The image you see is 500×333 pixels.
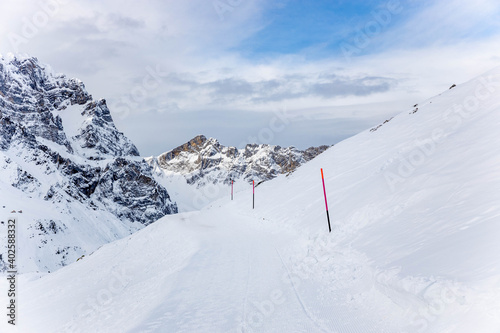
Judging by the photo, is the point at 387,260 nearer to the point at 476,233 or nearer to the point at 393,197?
the point at 476,233

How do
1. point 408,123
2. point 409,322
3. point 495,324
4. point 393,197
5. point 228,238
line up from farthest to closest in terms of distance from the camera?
1. point 408,123
2. point 228,238
3. point 393,197
4. point 409,322
5. point 495,324

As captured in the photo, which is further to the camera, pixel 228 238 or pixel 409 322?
pixel 228 238

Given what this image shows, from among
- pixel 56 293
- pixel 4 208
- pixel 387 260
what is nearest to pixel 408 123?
pixel 387 260

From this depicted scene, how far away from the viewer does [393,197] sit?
14586 millimetres

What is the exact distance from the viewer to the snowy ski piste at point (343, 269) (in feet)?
21.9

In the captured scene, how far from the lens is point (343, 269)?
34.4 feet

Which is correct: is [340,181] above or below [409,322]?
above

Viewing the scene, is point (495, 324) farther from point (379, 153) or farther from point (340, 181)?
point (379, 153)

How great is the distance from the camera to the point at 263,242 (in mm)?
17750

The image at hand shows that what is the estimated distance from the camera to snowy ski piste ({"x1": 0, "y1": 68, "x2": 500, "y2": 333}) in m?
6.67

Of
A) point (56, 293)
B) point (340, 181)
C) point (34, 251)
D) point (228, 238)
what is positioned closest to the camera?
point (56, 293)

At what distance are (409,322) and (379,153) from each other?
74.5 feet

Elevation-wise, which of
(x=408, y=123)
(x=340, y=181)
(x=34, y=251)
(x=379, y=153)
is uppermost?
(x=408, y=123)

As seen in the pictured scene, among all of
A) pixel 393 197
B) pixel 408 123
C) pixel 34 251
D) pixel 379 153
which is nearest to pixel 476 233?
pixel 393 197
